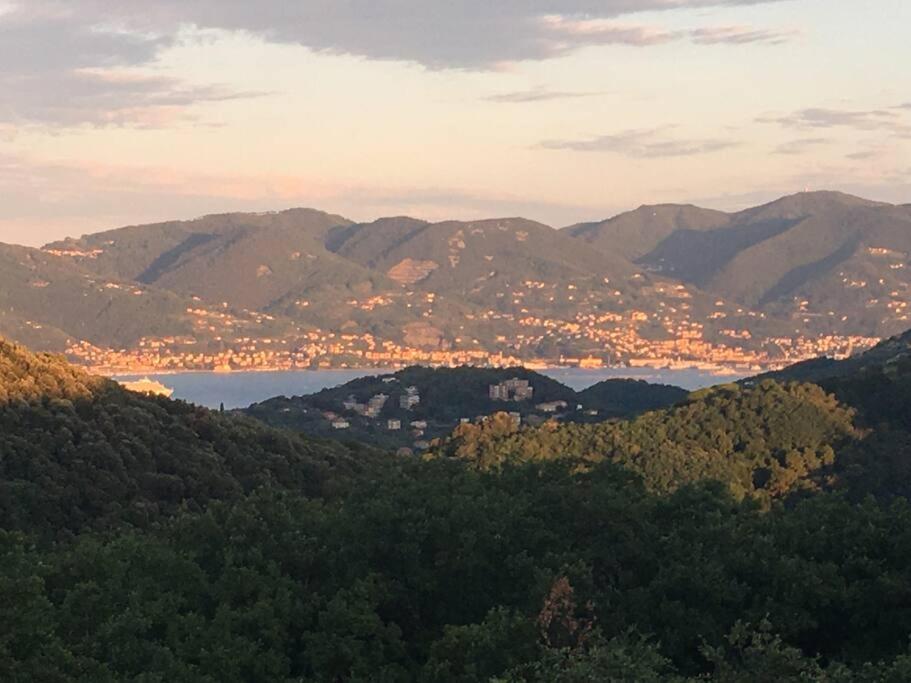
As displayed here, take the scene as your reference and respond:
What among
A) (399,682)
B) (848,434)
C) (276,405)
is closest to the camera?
(399,682)

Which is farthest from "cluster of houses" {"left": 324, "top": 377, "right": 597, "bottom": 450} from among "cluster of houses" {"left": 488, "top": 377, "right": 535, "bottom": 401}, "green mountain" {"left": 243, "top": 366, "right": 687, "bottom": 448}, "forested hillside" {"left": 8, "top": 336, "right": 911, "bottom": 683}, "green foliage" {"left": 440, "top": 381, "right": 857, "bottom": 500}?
"forested hillside" {"left": 8, "top": 336, "right": 911, "bottom": 683}

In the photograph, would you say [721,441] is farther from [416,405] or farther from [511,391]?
[511,391]

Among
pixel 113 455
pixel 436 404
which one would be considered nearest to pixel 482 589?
pixel 113 455

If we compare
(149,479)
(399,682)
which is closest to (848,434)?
(149,479)

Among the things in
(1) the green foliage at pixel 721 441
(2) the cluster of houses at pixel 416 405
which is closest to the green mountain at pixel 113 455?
(1) the green foliage at pixel 721 441

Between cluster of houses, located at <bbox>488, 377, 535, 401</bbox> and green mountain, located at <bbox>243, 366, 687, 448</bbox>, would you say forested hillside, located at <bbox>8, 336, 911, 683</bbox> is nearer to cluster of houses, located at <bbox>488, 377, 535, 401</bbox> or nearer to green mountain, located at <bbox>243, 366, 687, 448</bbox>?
green mountain, located at <bbox>243, 366, 687, 448</bbox>

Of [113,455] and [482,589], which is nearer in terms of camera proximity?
[482,589]

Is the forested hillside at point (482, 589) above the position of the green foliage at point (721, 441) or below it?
above

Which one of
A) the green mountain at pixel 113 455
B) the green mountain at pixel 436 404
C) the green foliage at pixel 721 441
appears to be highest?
the green mountain at pixel 113 455

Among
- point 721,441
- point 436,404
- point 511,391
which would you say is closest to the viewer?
point 721,441

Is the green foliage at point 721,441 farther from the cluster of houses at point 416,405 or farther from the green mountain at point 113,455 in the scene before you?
the cluster of houses at point 416,405

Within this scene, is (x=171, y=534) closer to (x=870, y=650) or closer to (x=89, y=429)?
(x=870, y=650)
